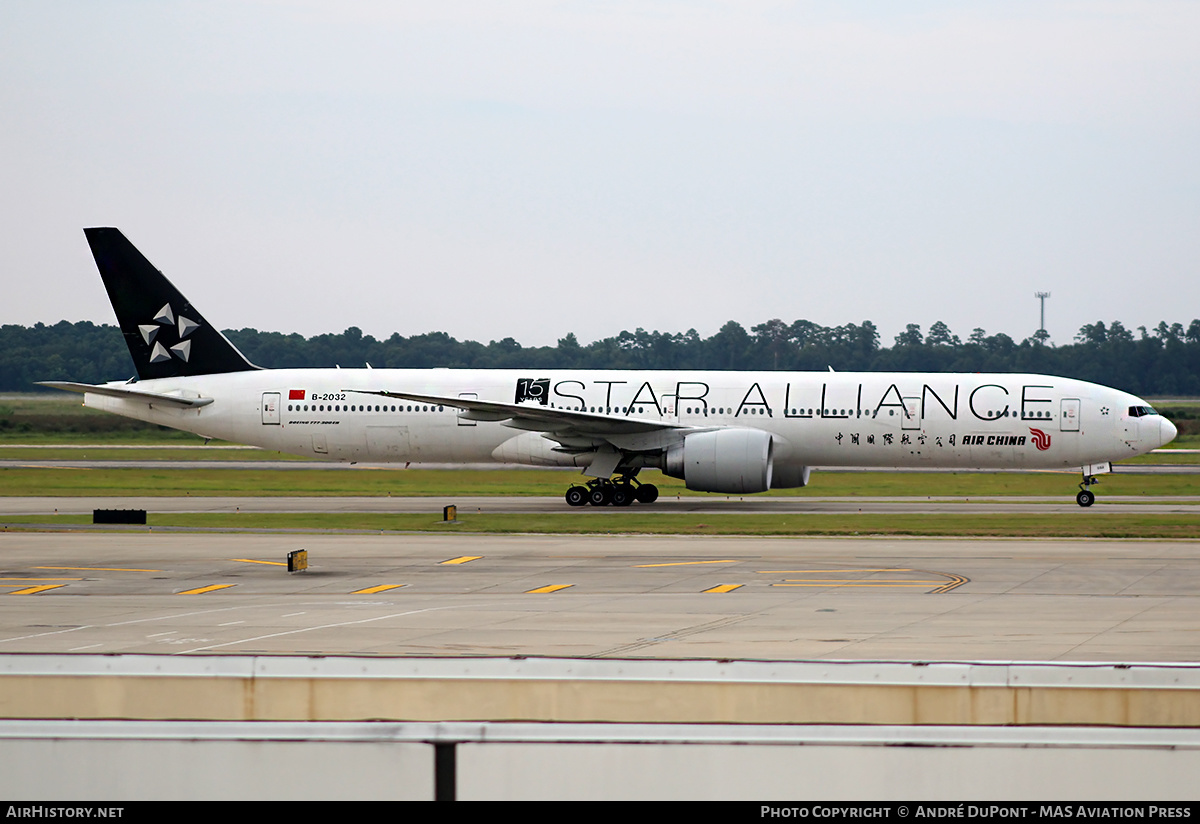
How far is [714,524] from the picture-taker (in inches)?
1292

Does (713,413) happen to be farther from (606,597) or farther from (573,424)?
(606,597)

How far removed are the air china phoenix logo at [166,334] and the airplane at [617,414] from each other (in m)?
0.05

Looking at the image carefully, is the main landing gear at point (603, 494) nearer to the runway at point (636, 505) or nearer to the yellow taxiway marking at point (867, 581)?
the runway at point (636, 505)

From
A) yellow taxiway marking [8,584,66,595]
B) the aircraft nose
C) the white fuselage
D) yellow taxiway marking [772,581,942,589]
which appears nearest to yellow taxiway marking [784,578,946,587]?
yellow taxiway marking [772,581,942,589]

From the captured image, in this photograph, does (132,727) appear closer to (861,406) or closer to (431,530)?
(431,530)

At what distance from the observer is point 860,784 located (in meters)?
5.99

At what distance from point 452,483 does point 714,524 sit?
→ 18687 mm

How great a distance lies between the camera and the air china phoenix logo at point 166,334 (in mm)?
41938

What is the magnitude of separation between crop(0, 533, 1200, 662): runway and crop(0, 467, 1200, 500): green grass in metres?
15.7

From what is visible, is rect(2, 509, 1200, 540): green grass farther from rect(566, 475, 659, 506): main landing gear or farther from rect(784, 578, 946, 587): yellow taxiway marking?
rect(784, 578, 946, 587): yellow taxiway marking

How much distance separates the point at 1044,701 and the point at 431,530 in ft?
80.9

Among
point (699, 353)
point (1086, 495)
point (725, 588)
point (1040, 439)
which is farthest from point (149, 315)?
point (699, 353)

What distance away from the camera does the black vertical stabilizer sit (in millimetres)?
41875
